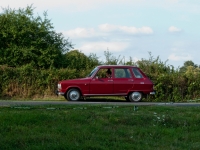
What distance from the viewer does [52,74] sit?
85.7ft

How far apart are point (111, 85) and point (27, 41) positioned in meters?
11.0

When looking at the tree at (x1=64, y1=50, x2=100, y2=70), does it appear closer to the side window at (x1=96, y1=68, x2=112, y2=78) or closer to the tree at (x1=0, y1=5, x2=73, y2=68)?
the tree at (x1=0, y1=5, x2=73, y2=68)

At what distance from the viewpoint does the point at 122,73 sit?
2164cm

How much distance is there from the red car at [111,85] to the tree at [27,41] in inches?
334

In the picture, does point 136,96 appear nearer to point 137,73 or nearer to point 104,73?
point 137,73

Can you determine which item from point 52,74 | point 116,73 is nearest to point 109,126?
point 116,73

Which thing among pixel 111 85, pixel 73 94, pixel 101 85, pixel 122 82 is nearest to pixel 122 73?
pixel 122 82

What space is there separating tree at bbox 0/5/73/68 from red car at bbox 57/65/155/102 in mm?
8482

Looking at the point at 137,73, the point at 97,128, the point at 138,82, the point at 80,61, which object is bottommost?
the point at 97,128

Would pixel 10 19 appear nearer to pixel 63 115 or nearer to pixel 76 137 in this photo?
pixel 63 115

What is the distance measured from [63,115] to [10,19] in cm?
1979

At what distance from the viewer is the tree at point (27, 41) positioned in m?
29.7

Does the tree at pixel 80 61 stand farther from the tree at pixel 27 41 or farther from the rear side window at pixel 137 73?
the rear side window at pixel 137 73

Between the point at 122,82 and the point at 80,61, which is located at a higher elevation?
the point at 80,61
